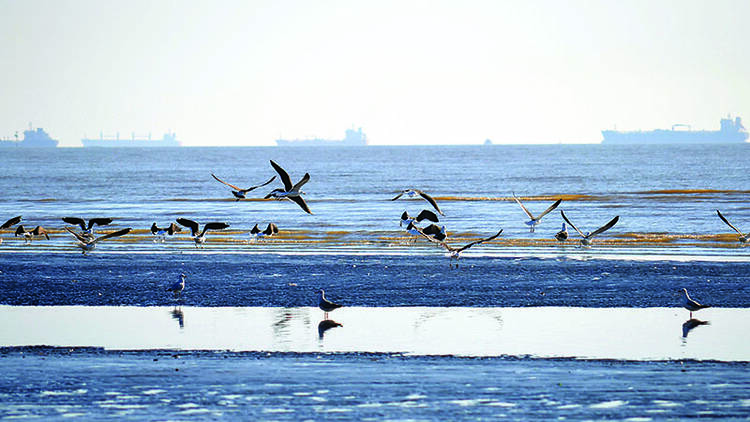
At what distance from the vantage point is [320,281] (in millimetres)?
21797

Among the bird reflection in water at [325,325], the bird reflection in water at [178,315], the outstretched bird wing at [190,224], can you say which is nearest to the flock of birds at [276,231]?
the outstretched bird wing at [190,224]

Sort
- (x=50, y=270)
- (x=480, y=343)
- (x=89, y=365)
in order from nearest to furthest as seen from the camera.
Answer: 1. (x=89, y=365)
2. (x=480, y=343)
3. (x=50, y=270)

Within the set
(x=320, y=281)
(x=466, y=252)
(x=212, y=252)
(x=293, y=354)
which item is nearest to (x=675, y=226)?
(x=466, y=252)

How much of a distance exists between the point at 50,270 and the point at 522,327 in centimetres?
1371

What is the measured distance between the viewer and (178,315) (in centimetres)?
1758

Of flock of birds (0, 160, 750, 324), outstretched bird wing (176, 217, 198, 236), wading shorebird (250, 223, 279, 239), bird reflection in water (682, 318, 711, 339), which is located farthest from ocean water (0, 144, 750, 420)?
outstretched bird wing (176, 217, 198, 236)

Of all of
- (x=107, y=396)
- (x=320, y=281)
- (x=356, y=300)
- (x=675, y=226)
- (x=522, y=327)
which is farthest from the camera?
(x=675, y=226)

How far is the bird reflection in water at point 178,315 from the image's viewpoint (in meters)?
16.7

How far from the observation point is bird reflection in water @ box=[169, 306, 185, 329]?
16722mm

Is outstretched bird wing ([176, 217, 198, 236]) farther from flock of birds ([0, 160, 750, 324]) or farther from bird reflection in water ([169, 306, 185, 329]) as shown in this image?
bird reflection in water ([169, 306, 185, 329])

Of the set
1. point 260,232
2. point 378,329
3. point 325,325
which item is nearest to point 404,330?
point 378,329

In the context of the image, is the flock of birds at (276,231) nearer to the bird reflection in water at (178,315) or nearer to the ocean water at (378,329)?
the ocean water at (378,329)

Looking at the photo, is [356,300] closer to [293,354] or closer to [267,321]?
[267,321]

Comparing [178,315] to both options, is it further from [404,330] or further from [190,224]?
[190,224]
